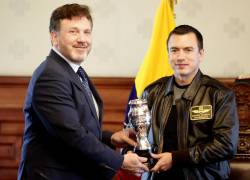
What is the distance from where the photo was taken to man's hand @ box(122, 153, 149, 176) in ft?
5.85

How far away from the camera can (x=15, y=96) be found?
319 centimetres

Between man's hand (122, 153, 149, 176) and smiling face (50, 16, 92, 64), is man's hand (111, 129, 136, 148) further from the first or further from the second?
smiling face (50, 16, 92, 64)

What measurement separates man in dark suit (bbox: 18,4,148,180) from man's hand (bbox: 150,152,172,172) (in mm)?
137

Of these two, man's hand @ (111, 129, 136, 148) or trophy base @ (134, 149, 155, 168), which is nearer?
trophy base @ (134, 149, 155, 168)

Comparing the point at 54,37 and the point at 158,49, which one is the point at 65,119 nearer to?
the point at 54,37

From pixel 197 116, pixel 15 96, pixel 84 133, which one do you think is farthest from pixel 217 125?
pixel 15 96

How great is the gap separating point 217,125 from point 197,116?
0.10m

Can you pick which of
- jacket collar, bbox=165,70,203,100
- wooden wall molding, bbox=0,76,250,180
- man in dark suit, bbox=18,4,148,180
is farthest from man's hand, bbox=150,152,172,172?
wooden wall molding, bbox=0,76,250,180

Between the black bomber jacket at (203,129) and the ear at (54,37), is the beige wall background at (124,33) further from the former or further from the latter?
the ear at (54,37)

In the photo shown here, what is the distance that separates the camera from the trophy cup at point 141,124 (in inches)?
75.2

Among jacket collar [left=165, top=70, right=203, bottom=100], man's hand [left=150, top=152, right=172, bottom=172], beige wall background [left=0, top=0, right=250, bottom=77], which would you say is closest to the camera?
man's hand [left=150, top=152, right=172, bottom=172]

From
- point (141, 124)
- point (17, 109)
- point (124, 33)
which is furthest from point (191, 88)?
point (17, 109)

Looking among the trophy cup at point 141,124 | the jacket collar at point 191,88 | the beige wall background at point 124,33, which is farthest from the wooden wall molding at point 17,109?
the trophy cup at point 141,124

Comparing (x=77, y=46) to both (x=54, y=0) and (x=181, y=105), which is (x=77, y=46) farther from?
(x=54, y=0)
